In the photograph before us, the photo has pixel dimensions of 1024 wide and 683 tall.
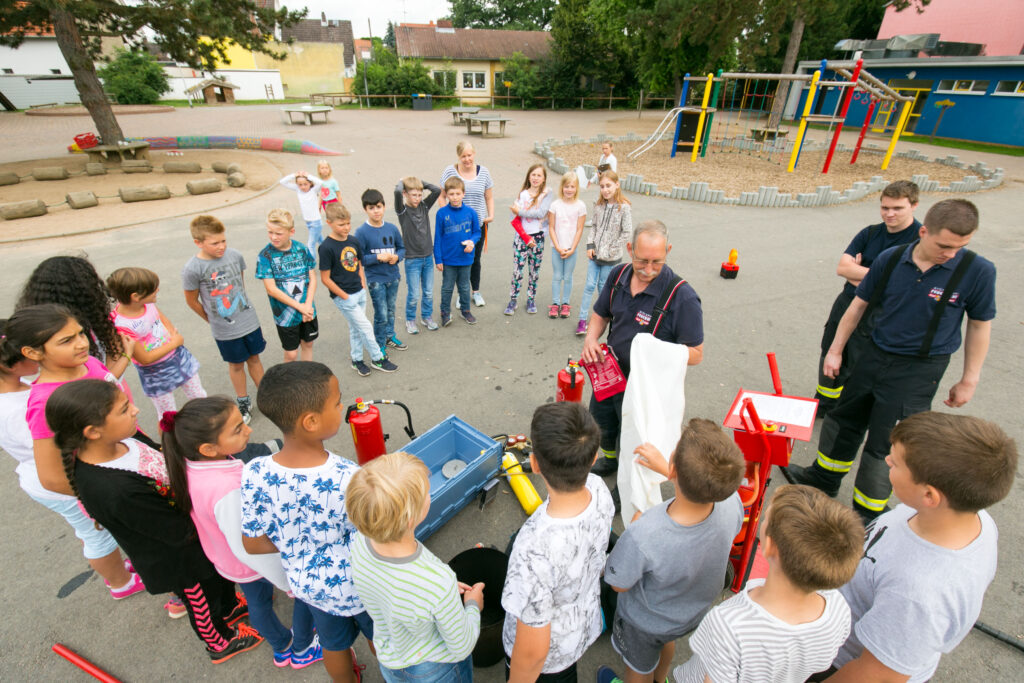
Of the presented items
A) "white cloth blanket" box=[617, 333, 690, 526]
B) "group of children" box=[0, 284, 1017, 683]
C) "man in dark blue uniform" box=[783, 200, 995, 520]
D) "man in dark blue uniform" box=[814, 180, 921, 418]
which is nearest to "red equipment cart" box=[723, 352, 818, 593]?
"white cloth blanket" box=[617, 333, 690, 526]

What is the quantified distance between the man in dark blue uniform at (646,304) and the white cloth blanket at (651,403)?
0.17 metres

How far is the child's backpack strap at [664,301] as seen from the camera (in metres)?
3.07

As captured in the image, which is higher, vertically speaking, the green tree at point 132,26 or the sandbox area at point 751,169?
the green tree at point 132,26

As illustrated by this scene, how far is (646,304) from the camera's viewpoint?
124 inches

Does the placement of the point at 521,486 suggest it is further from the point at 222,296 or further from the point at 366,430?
the point at 222,296

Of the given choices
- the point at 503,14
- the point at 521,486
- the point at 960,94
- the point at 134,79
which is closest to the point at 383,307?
the point at 521,486

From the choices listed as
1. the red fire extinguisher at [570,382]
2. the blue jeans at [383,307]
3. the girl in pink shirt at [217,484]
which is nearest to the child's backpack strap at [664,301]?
the red fire extinguisher at [570,382]

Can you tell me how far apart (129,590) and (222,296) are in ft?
7.26

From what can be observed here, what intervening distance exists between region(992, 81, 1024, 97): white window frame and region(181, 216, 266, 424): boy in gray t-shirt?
30.7 meters

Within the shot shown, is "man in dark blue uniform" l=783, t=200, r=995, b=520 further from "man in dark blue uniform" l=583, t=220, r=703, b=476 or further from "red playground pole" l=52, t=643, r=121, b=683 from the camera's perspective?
"red playground pole" l=52, t=643, r=121, b=683

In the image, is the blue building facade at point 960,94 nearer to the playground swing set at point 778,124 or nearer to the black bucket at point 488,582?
the playground swing set at point 778,124

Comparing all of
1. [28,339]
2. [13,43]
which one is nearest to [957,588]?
[28,339]

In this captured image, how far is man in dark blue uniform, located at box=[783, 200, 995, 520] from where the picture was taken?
2.80 metres

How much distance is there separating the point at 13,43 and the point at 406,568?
22.3 metres
